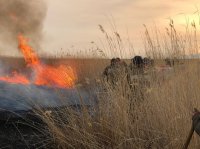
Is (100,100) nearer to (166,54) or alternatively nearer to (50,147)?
(50,147)

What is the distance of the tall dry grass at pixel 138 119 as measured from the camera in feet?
13.6

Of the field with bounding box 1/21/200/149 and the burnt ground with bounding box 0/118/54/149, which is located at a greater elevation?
the field with bounding box 1/21/200/149

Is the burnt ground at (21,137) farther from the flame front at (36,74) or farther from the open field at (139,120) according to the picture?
the flame front at (36,74)

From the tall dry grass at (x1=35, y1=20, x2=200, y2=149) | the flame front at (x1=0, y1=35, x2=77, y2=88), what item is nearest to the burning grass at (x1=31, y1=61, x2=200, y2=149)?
the tall dry grass at (x1=35, y1=20, x2=200, y2=149)

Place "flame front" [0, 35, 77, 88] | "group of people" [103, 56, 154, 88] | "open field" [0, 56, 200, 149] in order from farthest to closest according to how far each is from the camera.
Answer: "flame front" [0, 35, 77, 88] < "group of people" [103, 56, 154, 88] < "open field" [0, 56, 200, 149]

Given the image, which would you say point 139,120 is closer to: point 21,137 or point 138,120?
point 138,120

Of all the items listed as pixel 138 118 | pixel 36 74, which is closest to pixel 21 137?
pixel 138 118

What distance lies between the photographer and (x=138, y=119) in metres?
4.47

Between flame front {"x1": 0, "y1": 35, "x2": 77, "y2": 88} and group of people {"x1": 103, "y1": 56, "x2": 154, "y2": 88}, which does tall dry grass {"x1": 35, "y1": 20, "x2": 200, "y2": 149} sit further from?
flame front {"x1": 0, "y1": 35, "x2": 77, "y2": 88}

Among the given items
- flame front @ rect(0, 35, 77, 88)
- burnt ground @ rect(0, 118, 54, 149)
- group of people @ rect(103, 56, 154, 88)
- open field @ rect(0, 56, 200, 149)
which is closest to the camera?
open field @ rect(0, 56, 200, 149)

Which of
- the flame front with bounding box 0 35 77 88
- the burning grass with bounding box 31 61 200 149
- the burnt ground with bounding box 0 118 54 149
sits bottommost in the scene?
the burnt ground with bounding box 0 118 54 149

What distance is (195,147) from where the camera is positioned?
3.83 metres

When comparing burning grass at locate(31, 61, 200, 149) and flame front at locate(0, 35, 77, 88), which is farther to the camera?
flame front at locate(0, 35, 77, 88)

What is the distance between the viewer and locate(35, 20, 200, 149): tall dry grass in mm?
4152
